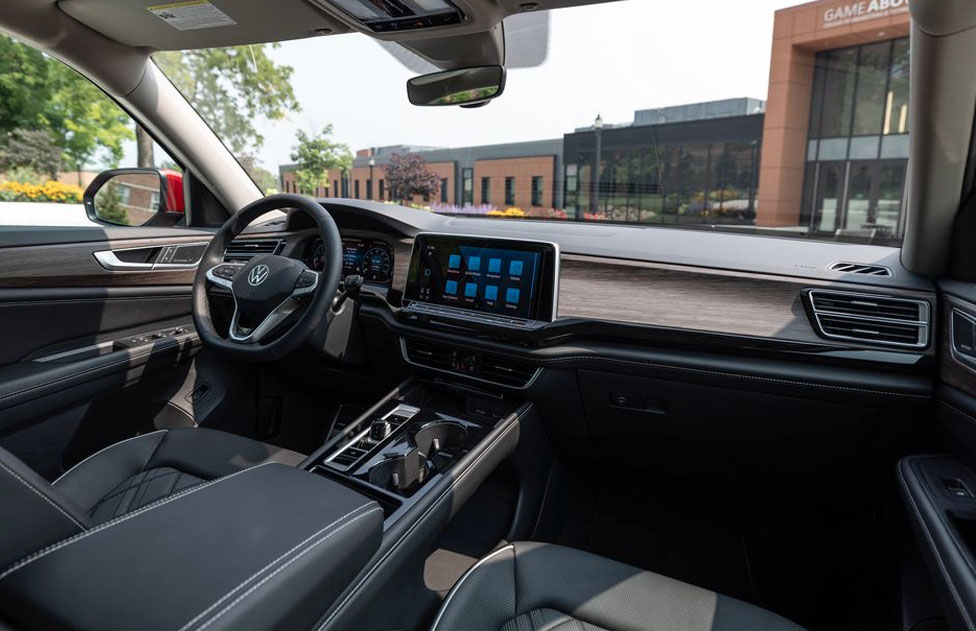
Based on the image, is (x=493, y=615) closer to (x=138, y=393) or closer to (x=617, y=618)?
(x=617, y=618)

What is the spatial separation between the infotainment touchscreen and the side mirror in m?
1.48

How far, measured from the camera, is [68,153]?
3293 millimetres

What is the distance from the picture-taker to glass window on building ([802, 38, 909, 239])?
1816 millimetres

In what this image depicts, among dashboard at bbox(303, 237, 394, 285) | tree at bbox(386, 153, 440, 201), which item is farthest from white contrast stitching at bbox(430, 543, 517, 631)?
tree at bbox(386, 153, 440, 201)

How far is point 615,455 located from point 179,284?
203cm

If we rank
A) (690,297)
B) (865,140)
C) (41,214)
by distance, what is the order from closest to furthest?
1. (690,297)
2. (41,214)
3. (865,140)

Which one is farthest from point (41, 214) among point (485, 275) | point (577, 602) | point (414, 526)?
point (577, 602)

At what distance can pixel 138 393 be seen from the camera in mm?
2396

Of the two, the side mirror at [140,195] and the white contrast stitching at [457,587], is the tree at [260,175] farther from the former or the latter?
the white contrast stitching at [457,587]

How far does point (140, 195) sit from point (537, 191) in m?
1.96

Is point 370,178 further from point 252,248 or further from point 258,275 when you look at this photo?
point 258,275

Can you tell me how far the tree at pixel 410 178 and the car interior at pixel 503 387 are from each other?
1.18ft

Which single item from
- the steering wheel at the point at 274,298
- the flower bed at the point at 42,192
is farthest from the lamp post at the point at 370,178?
the flower bed at the point at 42,192

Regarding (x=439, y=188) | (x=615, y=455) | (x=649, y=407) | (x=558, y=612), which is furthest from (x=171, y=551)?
(x=439, y=188)
